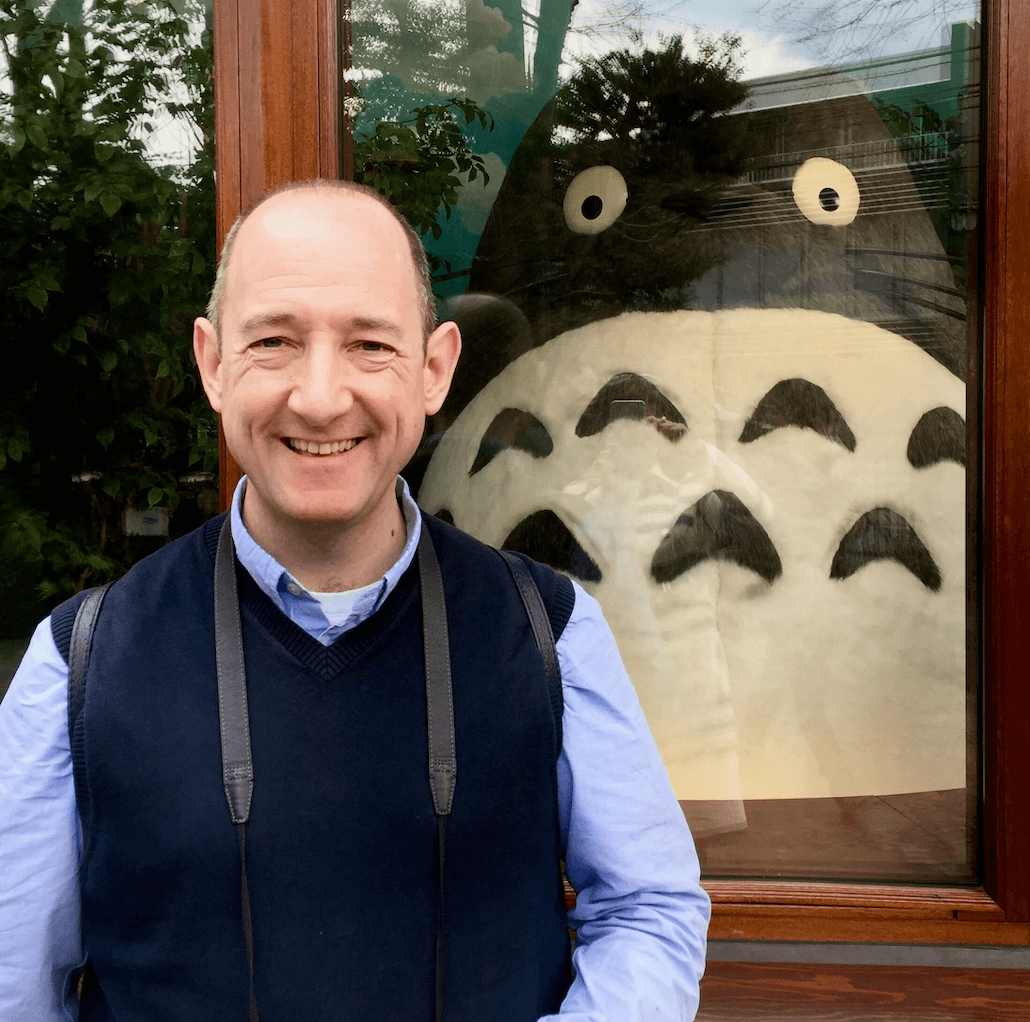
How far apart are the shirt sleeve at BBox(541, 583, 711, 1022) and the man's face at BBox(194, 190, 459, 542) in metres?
0.30

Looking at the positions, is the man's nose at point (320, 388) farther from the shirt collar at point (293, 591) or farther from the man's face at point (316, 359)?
the shirt collar at point (293, 591)

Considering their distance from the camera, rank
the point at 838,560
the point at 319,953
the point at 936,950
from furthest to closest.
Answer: the point at 838,560 < the point at 936,950 < the point at 319,953

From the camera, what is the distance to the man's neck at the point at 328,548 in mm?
1086

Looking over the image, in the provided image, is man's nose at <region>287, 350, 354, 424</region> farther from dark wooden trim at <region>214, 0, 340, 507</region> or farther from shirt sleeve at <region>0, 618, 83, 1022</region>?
dark wooden trim at <region>214, 0, 340, 507</region>

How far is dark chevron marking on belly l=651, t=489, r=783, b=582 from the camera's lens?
218cm

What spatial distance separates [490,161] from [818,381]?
0.87m

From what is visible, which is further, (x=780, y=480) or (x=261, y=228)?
(x=780, y=480)

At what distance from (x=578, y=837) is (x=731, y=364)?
4.39ft

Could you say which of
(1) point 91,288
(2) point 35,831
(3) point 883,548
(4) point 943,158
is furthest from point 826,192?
(2) point 35,831

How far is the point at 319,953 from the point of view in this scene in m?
0.99

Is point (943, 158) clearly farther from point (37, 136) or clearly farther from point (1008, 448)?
point (37, 136)

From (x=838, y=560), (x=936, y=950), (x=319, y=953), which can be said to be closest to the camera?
(x=319, y=953)

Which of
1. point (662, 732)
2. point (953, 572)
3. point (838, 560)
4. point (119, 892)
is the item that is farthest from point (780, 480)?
point (119, 892)

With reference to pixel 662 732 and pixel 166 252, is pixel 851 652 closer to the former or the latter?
pixel 662 732
